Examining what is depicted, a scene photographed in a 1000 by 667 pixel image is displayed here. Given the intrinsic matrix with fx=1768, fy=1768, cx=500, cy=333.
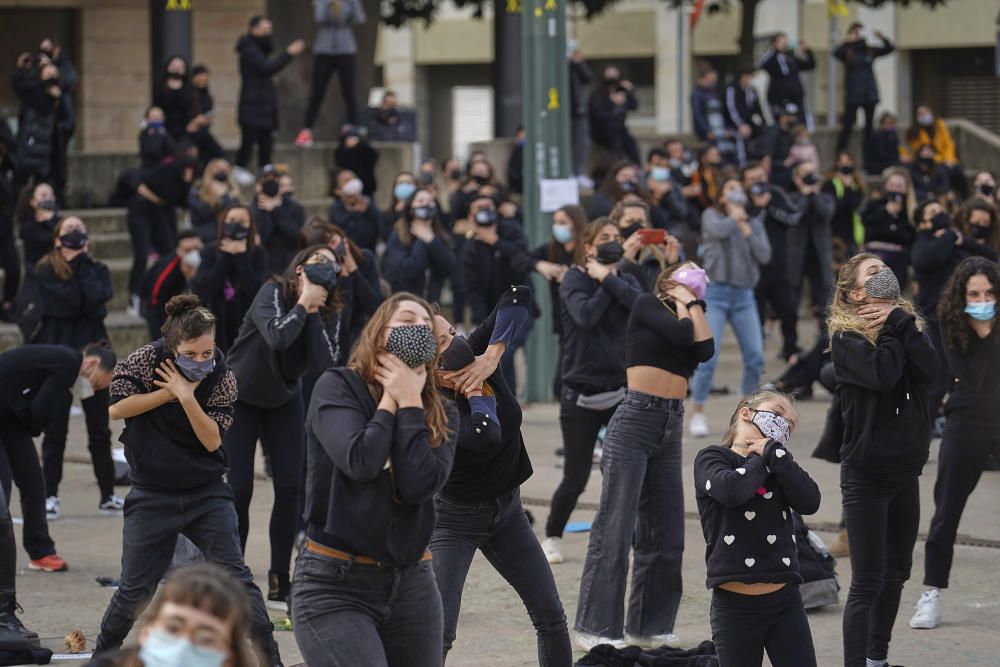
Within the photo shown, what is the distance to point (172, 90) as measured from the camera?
17.2 meters

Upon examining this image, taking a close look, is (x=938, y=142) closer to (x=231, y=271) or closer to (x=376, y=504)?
(x=231, y=271)

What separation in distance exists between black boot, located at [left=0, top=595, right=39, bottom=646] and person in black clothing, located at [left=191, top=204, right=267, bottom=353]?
287 centimetres

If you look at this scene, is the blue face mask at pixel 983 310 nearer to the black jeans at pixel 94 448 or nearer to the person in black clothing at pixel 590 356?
the person in black clothing at pixel 590 356

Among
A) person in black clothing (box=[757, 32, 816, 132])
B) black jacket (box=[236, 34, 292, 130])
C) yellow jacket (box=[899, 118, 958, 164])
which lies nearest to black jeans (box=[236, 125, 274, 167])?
black jacket (box=[236, 34, 292, 130])

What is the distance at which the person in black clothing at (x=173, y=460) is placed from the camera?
6.76 metres

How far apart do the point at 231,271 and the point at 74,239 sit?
1.60 meters

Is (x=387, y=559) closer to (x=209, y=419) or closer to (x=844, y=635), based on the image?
(x=209, y=419)

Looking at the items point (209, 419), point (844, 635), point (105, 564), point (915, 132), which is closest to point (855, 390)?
point (844, 635)

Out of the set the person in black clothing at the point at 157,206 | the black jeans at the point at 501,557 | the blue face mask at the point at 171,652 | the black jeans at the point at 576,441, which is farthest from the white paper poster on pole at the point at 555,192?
the blue face mask at the point at 171,652

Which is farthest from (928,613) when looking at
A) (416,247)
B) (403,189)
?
(403,189)

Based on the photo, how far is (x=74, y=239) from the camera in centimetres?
1123

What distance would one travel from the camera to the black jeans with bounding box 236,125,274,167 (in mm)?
18312

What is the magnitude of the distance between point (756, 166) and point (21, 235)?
6.26 metres

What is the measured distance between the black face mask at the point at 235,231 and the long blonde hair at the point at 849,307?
13.3ft
